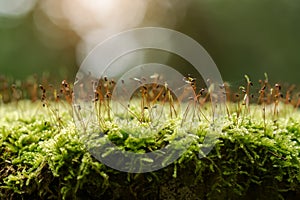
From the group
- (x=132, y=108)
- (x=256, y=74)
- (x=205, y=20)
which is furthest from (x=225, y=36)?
(x=132, y=108)

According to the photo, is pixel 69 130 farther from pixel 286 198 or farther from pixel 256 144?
pixel 286 198

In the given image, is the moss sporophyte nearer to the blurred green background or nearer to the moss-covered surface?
the moss-covered surface

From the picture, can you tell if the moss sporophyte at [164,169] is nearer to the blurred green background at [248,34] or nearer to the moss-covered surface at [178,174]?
the moss-covered surface at [178,174]

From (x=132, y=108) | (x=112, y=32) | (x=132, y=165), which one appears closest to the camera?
(x=132, y=165)

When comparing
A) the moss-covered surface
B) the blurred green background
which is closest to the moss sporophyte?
the moss-covered surface

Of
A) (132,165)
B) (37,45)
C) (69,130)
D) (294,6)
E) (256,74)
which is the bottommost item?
(132,165)

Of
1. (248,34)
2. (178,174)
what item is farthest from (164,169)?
(248,34)

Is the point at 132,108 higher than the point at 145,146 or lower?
higher

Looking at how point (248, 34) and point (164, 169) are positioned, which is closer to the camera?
point (164, 169)

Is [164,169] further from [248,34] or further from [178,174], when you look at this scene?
[248,34]
